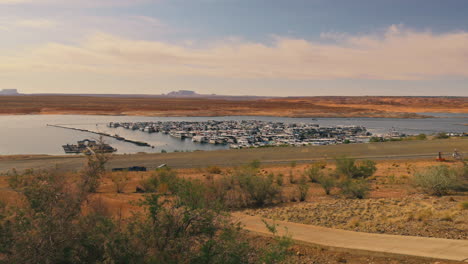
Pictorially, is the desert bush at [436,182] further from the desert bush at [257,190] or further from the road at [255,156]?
the road at [255,156]

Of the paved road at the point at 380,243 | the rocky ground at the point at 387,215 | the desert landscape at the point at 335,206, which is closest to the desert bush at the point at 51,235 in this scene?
the desert landscape at the point at 335,206

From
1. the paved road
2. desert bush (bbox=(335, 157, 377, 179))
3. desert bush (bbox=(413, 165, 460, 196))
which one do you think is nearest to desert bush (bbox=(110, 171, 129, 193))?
the paved road

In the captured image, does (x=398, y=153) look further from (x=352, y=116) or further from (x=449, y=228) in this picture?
(x=352, y=116)

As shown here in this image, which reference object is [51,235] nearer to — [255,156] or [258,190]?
[258,190]

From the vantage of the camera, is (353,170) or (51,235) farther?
(353,170)

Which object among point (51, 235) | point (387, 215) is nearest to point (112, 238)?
point (51, 235)

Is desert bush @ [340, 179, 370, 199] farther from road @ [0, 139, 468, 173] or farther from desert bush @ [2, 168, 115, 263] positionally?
road @ [0, 139, 468, 173]
